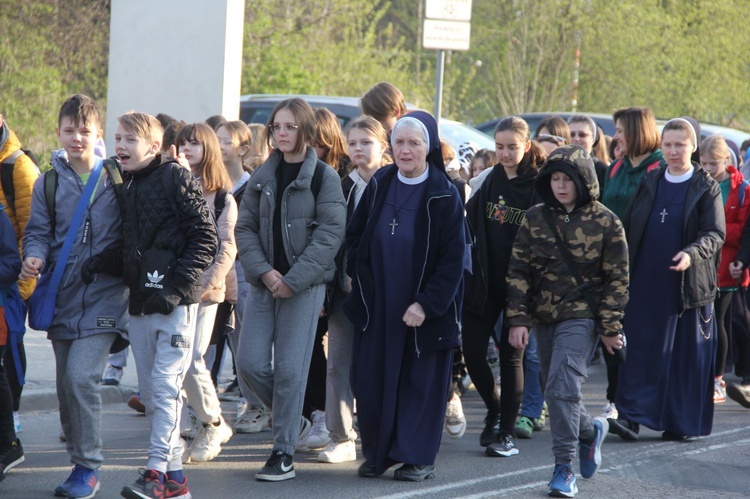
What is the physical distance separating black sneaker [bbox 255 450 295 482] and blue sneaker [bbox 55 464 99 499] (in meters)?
0.97

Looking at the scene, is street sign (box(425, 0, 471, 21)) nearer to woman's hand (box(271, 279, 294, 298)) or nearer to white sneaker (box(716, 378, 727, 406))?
white sneaker (box(716, 378, 727, 406))

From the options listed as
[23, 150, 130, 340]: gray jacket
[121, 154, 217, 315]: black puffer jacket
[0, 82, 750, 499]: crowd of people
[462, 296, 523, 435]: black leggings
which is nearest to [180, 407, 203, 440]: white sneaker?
[0, 82, 750, 499]: crowd of people

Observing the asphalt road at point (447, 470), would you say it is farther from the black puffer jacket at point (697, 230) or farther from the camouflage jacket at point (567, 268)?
the black puffer jacket at point (697, 230)

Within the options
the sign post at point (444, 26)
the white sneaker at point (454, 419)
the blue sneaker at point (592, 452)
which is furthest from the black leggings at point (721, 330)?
the sign post at point (444, 26)

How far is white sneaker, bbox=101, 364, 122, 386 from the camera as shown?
29.2 ft

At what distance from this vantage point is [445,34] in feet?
39.5

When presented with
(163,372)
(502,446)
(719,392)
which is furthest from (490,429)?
(719,392)

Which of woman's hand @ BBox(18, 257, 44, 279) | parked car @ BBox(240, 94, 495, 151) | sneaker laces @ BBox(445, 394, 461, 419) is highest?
parked car @ BBox(240, 94, 495, 151)

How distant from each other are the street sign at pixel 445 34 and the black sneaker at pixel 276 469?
648 centimetres

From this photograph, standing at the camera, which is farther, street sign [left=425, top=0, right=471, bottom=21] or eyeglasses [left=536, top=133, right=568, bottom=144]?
street sign [left=425, top=0, right=471, bottom=21]

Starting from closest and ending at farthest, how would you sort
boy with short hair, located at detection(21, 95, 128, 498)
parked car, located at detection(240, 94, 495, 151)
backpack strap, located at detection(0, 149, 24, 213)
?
boy with short hair, located at detection(21, 95, 128, 498), backpack strap, located at detection(0, 149, 24, 213), parked car, located at detection(240, 94, 495, 151)

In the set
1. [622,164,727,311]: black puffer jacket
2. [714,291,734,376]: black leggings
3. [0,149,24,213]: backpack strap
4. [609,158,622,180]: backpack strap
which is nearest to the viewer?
[0,149,24,213]: backpack strap

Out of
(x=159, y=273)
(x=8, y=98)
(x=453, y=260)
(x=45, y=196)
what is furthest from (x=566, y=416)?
(x=8, y=98)

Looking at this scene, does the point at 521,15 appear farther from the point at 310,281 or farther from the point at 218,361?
the point at 310,281
